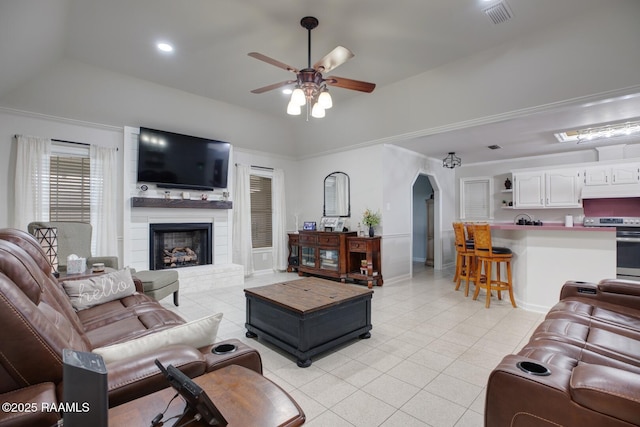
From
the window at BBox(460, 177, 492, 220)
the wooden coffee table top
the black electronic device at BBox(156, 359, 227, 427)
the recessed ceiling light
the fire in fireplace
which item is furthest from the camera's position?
the window at BBox(460, 177, 492, 220)

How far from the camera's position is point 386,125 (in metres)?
5.16

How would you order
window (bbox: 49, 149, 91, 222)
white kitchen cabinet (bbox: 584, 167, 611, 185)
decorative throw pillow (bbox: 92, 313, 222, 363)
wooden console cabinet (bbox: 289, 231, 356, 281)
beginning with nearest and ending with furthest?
decorative throw pillow (bbox: 92, 313, 222, 363), window (bbox: 49, 149, 91, 222), white kitchen cabinet (bbox: 584, 167, 611, 185), wooden console cabinet (bbox: 289, 231, 356, 281)

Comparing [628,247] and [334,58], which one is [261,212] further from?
[628,247]

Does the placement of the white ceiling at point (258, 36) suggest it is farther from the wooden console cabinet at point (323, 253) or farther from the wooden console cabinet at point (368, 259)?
the wooden console cabinet at point (323, 253)

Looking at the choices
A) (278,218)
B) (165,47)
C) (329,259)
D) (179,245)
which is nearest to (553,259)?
(329,259)

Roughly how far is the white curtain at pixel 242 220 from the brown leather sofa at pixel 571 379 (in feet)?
17.0

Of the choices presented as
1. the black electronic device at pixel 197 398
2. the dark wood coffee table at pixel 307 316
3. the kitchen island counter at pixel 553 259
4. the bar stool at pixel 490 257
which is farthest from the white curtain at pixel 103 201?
the kitchen island counter at pixel 553 259

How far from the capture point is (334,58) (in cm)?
271

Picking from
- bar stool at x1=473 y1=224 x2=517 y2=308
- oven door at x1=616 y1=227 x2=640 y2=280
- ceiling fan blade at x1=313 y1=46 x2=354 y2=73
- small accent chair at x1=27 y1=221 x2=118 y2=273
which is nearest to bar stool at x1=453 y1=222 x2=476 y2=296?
bar stool at x1=473 y1=224 x2=517 y2=308

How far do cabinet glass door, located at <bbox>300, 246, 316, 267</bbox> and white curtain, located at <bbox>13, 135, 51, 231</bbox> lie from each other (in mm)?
4169

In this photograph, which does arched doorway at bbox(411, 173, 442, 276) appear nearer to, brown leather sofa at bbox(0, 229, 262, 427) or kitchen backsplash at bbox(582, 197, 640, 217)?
kitchen backsplash at bbox(582, 197, 640, 217)

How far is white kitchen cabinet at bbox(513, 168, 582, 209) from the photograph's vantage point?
233 inches

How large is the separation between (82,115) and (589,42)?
6235 millimetres

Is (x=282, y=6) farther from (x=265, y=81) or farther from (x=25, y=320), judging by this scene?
(x=25, y=320)
